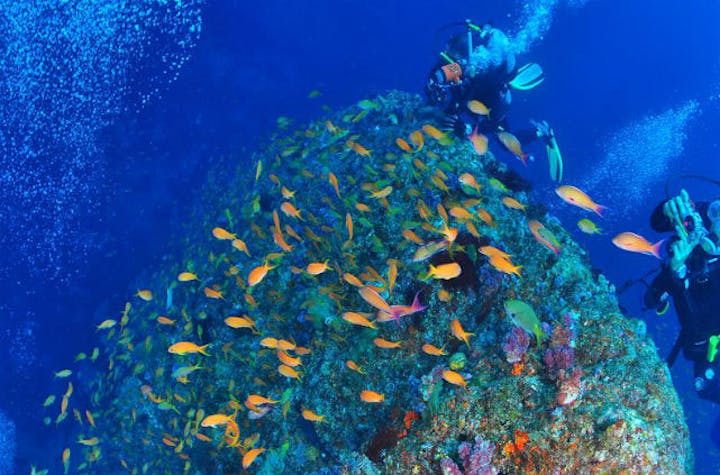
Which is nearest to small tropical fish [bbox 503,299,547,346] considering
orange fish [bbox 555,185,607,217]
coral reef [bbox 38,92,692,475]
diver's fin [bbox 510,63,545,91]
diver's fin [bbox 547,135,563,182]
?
coral reef [bbox 38,92,692,475]

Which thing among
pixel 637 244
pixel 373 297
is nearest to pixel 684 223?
pixel 637 244

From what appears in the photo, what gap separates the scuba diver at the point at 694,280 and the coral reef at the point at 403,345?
96 centimetres

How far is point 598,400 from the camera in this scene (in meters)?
3.64

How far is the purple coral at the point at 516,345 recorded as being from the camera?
13.4 ft

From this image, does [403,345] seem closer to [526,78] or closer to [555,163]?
[555,163]

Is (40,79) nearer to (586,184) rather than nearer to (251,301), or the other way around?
(251,301)

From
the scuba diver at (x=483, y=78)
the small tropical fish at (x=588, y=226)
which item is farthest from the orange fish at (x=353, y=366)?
the scuba diver at (x=483, y=78)

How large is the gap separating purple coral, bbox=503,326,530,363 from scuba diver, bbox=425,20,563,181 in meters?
4.32

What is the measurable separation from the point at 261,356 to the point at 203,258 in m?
4.43

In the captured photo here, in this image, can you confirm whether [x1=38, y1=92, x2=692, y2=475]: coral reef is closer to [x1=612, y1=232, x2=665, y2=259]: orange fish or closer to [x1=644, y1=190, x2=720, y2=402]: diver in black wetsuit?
[x1=612, y1=232, x2=665, y2=259]: orange fish

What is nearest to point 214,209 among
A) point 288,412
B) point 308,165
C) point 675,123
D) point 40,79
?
point 308,165

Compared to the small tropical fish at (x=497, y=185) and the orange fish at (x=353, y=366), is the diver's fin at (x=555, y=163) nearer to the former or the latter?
the small tropical fish at (x=497, y=185)

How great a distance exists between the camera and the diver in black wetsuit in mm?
4727

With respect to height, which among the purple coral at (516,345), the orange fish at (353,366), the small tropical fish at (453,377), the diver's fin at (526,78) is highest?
the diver's fin at (526,78)
